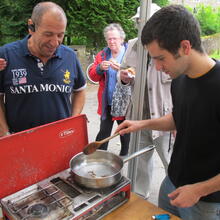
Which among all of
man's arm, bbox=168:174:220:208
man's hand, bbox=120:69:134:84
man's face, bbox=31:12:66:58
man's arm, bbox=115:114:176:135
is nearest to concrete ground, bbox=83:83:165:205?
man's hand, bbox=120:69:134:84

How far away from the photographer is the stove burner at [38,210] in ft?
3.72

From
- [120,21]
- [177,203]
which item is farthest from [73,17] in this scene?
[177,203]

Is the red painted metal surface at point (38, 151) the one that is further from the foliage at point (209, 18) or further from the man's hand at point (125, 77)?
the foliage at point (209, 18)

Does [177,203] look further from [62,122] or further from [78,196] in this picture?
[62,122]

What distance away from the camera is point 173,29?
1.15m

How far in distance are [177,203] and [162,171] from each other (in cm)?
257

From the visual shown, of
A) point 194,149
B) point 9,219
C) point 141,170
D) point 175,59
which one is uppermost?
point 175,59

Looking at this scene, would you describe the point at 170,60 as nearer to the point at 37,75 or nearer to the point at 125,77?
the point at 37,75

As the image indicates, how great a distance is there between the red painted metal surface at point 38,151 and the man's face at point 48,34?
63 centimetres

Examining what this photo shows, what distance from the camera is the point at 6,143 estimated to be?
124 cm

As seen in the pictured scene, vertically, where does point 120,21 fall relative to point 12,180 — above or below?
above

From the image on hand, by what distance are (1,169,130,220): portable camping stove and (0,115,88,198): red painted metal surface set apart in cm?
6

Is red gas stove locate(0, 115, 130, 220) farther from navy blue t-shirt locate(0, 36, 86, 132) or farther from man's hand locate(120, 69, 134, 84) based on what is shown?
man's hand locate(120, 69, 134, 84)

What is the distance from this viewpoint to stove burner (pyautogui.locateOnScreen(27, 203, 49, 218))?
3.72 feet
